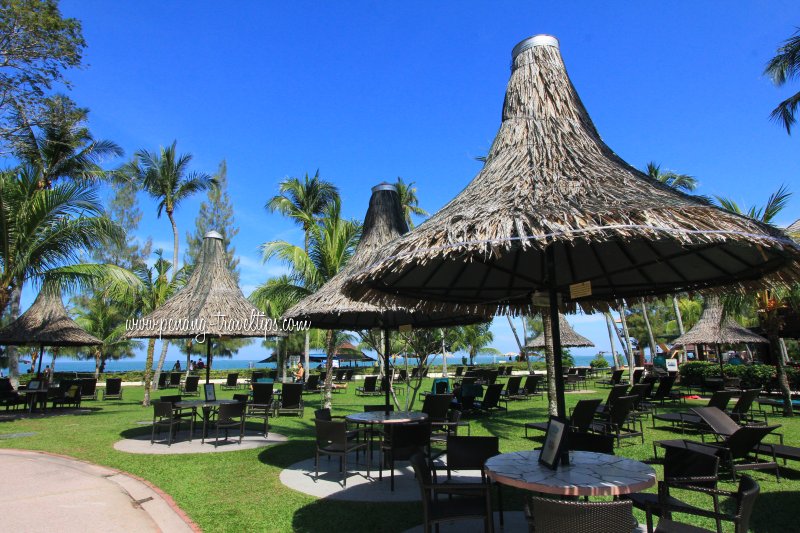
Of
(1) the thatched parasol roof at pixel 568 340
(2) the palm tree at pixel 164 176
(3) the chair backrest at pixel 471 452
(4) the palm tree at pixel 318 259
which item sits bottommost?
(3) the chair backrest at pixel 471 452

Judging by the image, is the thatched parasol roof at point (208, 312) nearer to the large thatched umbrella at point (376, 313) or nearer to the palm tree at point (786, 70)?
the large thatched umbrella at point (376, 313)

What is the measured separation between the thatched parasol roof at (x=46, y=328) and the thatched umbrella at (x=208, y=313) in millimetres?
7422

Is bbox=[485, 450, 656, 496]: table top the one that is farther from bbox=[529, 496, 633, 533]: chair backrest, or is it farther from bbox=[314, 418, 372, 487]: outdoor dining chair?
bbox=[314, 418, 372, 487]: outdoor dining chair

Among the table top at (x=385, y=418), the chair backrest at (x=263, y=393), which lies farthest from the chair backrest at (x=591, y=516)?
the chair backrest at (x=263, y=393)

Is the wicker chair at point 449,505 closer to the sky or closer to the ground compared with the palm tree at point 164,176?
closer to the ground

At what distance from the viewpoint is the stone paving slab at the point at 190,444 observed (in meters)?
8.82

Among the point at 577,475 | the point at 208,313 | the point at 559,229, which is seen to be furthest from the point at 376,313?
the point at 559,229

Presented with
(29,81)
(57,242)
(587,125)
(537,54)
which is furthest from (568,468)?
(29,81)

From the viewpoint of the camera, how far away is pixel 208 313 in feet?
35.4

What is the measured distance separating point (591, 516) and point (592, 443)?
2.43 m

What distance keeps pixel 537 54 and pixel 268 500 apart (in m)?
6.09

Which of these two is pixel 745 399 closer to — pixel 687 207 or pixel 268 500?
pixel 687 207

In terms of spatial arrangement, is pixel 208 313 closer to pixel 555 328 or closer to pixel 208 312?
pixel 208 312

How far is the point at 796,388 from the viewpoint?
17.2m
